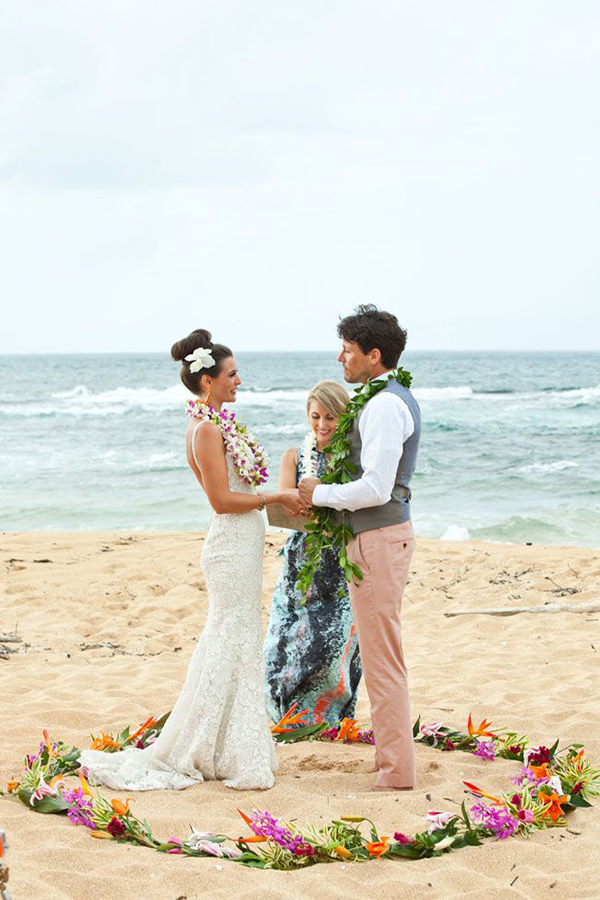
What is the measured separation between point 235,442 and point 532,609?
456cm

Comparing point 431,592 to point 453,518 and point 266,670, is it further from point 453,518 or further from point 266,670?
point 453,518

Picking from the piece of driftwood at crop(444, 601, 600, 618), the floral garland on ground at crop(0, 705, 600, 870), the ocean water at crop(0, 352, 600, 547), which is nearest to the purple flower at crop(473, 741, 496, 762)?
the floral garland on ground at crop(0, 705, 600, 870)

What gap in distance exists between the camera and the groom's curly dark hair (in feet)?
14.5

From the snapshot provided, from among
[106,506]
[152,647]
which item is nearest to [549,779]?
[152,647]

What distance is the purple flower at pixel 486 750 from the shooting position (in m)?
5.04

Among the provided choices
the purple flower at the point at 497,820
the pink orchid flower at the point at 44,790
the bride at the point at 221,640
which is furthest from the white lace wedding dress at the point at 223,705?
the purple flower at the point at 497,820

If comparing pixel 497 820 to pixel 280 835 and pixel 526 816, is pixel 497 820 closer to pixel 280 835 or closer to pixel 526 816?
pixel 526 816

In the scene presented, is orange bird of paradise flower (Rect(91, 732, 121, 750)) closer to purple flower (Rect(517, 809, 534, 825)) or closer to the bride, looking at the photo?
the bride

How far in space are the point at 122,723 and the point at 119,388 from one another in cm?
4548

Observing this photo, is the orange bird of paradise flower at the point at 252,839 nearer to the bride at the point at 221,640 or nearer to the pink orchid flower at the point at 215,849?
the pink orchid flower at the point at 215,849

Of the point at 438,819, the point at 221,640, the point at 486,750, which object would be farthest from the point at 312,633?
the point at 438,819

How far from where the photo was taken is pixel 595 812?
427cm

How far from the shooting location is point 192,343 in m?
4.81

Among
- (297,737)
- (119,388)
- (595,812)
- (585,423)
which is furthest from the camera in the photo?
(119,388)
